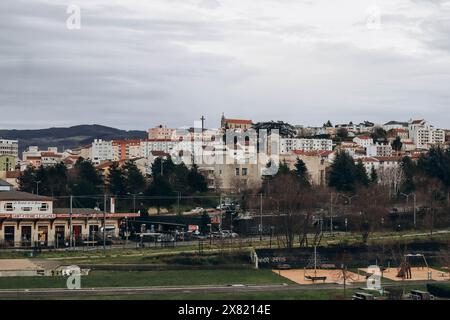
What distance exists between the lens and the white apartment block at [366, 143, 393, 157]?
86488 millimetres

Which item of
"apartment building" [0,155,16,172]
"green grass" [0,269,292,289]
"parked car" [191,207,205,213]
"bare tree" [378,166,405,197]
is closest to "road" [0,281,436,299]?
"green grass" [0,269,292,289]

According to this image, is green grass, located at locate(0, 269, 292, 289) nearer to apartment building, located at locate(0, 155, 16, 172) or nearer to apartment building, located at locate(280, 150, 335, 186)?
apartment building, located at locate(280, 150, 335, 186)

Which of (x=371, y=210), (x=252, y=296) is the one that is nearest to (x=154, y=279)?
(x=252, y=296)

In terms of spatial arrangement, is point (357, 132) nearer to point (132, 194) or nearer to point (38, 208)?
point (132, 194)

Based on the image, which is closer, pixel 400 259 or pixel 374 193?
pixel 400 259

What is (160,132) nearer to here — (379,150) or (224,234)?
(379,150)

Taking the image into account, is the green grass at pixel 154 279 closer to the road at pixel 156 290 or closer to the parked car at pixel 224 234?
the road at pixel 156 290

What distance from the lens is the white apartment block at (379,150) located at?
8649cm

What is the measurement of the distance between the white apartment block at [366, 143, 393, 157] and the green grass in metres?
63.1

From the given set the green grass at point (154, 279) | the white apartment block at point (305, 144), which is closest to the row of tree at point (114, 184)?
the green grass at point (154, 279)

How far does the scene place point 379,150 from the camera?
88000mm

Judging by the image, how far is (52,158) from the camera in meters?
95.8
